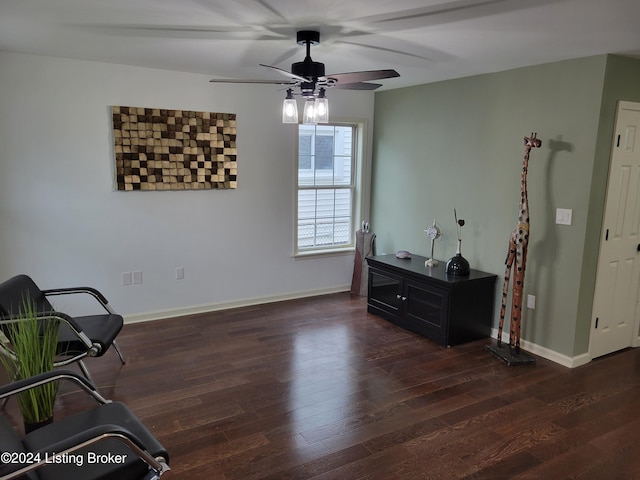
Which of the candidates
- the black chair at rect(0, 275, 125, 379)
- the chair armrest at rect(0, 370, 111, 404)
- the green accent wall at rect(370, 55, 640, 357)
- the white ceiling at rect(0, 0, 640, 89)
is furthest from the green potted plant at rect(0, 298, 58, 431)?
the green accent wall at rect(370, 55, 640, 357)

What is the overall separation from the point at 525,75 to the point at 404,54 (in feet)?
3.68

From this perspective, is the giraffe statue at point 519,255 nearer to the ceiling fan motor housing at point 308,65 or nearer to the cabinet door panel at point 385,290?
the cabinet door panel at point 385,290

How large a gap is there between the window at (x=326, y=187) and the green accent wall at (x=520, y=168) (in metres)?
0.60

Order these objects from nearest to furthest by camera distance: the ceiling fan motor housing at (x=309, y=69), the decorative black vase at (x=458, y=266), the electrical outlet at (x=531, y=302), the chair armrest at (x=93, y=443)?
the chair armrest at (x=93, y=443)
the ceiling fan motor housing at (x=309, y=69)
the electrical outlet at (x=531, y=302)
the decorative black vase at (x=458, y=266)

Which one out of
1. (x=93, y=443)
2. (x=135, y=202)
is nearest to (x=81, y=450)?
(x=93, y=443)

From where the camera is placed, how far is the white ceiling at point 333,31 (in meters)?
2.33

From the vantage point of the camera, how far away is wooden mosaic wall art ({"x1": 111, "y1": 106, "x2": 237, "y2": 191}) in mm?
4129

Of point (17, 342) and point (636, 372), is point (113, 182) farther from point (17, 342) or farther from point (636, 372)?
point (636, 372)

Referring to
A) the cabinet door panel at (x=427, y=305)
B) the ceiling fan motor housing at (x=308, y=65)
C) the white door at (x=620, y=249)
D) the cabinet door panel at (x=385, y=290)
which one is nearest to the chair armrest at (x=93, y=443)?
the ceiling fan motor housing at (x=308, y=65)

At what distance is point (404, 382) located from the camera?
3320 mm

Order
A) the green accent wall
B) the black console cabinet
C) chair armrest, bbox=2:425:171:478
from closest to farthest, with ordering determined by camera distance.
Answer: chair armrest, bbox=2:425:171:478, the green accent wall, the black console cabinet

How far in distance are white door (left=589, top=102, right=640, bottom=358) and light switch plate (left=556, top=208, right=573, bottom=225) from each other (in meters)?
0.28

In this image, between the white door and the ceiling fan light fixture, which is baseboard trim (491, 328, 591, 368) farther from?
the ceiling fan light fixture

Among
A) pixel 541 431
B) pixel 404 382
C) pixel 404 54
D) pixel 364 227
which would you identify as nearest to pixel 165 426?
pixel 404 382
